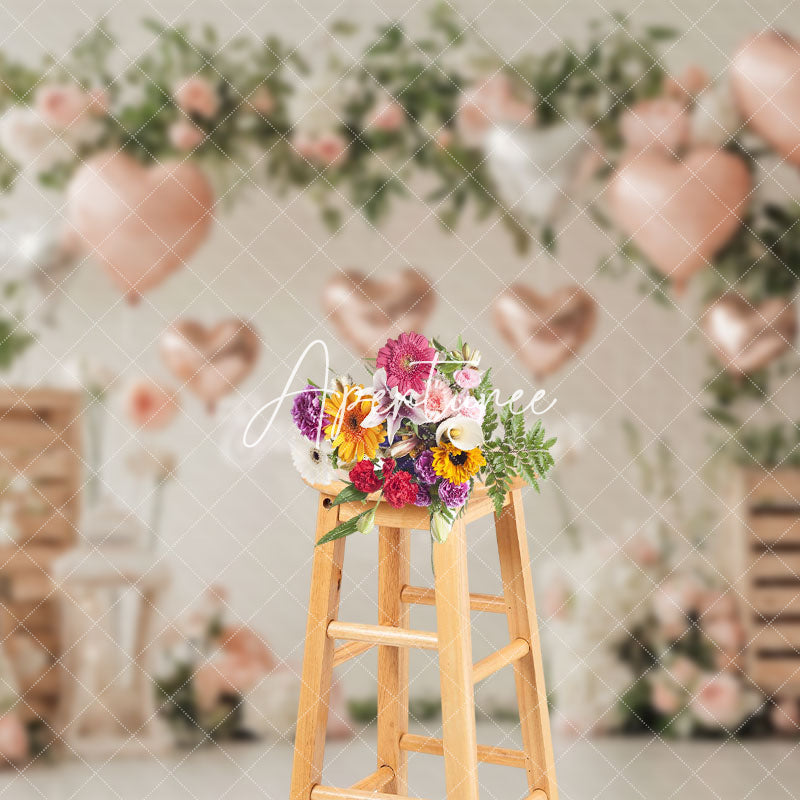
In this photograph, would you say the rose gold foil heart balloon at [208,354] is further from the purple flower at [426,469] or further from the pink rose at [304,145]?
the purple flower at [426,469]

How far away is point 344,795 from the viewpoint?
147 cm

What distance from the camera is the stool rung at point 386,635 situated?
1.41m

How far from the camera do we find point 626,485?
7.56ft

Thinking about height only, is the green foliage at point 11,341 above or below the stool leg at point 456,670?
above

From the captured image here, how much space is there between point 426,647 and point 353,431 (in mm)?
298

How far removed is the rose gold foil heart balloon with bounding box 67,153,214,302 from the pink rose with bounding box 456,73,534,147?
57 cm

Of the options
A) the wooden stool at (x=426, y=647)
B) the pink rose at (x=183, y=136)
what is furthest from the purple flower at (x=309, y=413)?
Answer: the pink rose at (x=183, y=136)

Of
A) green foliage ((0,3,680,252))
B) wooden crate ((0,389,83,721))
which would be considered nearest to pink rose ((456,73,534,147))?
green foliage ((0,3,680,252))

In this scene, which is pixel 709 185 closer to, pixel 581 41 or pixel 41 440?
pixel 581 41

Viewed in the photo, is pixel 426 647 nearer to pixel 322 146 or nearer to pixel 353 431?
pixel 353 431

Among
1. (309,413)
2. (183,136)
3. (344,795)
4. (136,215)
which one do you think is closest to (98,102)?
(183,136)

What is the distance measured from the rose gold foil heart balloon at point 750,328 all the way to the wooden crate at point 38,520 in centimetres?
135

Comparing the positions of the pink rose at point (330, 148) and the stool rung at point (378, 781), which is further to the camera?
the pink rose at point (330, 148)

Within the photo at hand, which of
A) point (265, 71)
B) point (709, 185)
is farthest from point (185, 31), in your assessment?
point (709, 185)
